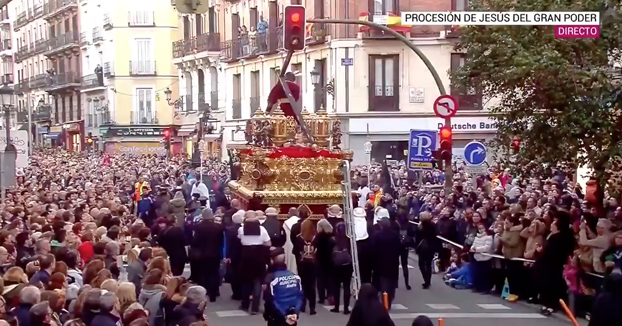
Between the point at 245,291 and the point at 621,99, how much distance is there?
6278 millimetres

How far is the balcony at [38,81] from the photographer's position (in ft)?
282

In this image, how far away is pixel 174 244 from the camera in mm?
18031

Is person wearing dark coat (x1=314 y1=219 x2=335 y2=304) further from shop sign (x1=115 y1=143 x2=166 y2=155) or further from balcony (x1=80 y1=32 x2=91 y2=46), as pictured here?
balcony (x1=80 y1=32 x2=91 y2=46)

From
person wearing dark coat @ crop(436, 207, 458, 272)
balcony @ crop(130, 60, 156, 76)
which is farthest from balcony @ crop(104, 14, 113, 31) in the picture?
person wearing dark coat @ crop(436, 207, 458, 272)

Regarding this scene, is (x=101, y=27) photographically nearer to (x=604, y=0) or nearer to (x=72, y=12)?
(x=72, y=12)

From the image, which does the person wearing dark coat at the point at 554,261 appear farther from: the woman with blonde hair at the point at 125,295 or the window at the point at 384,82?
the window at the point at 384,82

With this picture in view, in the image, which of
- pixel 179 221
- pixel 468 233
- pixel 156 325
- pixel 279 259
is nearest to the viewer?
pixel 156 325

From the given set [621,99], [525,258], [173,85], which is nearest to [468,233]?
[525,258]

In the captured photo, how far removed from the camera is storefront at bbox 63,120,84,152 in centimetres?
7985

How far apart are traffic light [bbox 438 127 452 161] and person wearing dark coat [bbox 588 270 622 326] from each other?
10268 mm

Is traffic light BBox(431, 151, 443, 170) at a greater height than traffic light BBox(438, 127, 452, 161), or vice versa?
traffic light BBox(438, 127, 452, 161)

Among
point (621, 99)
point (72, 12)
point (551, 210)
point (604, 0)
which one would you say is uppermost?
point (72, 12)

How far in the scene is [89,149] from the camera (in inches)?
2790

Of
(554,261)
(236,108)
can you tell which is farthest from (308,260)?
(236,108)
